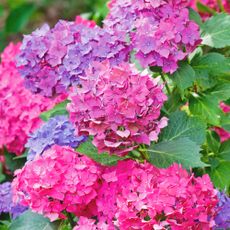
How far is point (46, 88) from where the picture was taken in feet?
7.54

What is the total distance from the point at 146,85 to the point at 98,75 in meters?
0.12

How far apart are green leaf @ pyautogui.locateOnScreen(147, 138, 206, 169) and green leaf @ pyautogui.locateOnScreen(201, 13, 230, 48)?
1.17ft

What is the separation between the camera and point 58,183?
6.11 ft

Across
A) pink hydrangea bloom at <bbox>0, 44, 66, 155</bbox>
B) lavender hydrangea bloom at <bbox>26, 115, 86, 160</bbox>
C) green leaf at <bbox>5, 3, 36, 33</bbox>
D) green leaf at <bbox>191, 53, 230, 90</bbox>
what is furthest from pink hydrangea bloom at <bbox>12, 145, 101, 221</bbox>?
green leaf at <bbox>5, 3, 36, 33</bbox>

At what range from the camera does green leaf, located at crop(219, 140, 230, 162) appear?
227 cm

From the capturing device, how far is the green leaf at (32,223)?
2.02 meters

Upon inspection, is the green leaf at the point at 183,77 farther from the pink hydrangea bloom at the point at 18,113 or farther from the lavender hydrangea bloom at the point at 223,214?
the pink hydrangea bloom at the point at 18,113

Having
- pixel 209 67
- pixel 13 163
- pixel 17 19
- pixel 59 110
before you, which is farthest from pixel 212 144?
pixel 17 19

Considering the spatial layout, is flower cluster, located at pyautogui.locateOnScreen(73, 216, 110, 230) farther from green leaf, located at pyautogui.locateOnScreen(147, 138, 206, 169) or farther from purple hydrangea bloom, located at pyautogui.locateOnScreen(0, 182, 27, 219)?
purple hydrangea bloom, located at pyautogui.locateOnScreen(0, 182, 27, 219)

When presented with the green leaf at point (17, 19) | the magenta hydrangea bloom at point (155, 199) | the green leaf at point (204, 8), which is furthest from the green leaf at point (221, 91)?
the green leaf at point (17, 19)

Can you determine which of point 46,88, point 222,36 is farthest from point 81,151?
point 222,36

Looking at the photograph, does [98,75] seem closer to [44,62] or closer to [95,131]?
[95,131]

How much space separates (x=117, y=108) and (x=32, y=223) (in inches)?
16.9

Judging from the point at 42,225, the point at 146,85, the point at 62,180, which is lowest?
the point at 42,225
